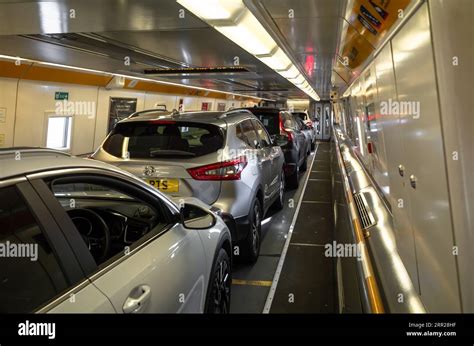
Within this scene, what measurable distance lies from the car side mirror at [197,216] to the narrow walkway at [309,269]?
44.1 inches

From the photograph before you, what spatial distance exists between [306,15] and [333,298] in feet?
9.83

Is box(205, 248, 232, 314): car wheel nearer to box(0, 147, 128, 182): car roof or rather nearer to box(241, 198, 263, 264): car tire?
box(241, 198, 263, 264): car tire

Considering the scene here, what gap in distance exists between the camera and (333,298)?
3.55 m

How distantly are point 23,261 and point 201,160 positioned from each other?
240 centimetres

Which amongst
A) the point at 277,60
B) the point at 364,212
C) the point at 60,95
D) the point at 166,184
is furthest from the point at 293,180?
the point at 60,95

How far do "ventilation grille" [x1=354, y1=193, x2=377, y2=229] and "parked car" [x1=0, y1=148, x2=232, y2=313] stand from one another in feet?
6.60

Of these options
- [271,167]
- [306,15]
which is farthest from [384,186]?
[306,15]

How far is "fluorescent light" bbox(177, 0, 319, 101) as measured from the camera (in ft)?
11.0

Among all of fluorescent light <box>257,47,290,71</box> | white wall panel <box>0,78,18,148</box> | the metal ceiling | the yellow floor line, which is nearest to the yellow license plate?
the yellow floor line

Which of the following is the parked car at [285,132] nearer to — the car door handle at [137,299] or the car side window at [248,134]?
the car side window at [248,134]

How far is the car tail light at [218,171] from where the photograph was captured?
3795 millimetres

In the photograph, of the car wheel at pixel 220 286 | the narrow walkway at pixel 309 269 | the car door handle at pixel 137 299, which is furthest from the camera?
A: the narrow walkway at pixel 309 269

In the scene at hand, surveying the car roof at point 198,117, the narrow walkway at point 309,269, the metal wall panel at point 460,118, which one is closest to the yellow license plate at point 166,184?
the car roof at point 198,117

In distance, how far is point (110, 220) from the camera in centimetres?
273
